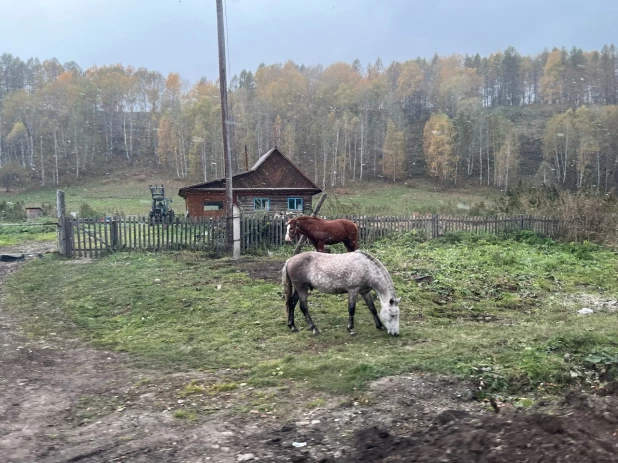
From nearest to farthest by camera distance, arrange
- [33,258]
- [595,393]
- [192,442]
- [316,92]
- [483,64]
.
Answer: [192,442] < [595,393] < [33,258] < [316,92] < [483,64]

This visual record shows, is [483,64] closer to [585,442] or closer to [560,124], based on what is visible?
[560,124]

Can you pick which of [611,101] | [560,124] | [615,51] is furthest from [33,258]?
[615,51]

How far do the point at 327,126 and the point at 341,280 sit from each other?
57.6 metres

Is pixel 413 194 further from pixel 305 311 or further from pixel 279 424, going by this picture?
pixel 279 424

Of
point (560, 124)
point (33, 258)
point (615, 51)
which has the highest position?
point (615, 51)

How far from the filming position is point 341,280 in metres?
8.49

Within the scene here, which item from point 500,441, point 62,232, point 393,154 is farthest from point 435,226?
point 393,154

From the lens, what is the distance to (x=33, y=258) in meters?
17.1

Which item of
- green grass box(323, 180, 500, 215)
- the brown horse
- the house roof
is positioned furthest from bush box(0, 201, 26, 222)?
green grass box(323, 180, 500, 215)

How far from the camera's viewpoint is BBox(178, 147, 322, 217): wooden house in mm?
29719

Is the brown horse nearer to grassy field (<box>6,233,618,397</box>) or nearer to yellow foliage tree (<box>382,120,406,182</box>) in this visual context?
grassy field (<box>6,233,618,397</box>)

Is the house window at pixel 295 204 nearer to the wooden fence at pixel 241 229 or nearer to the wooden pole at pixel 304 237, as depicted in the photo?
the wooden fence at pixel 241 229

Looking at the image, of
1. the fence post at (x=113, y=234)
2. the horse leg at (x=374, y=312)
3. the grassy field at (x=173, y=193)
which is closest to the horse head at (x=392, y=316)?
the horse leg at (x=374, y=312)

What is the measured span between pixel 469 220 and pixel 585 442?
17.6 meters
